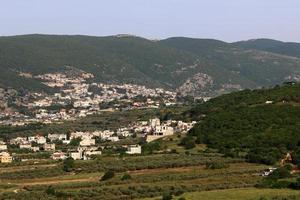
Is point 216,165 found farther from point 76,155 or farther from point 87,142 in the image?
point 87,142

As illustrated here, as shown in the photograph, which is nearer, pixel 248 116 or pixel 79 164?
pixel 79 164

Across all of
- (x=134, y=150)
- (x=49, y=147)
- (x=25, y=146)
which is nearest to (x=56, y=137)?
(x=25, y=146)

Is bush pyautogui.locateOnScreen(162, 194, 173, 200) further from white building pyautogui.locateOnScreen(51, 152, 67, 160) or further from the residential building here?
the residential building

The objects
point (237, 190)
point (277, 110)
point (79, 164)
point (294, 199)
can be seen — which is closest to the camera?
point (294, 199)

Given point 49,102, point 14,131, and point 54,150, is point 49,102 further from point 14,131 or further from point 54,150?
point 54,150

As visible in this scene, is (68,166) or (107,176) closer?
(107,176)

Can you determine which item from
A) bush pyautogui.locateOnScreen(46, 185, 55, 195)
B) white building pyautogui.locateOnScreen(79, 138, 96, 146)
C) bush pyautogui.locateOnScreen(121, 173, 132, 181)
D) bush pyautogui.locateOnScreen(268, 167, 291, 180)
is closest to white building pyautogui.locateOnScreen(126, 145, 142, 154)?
white building pyautogui.locateOnScreen(79, 138, 96, 146)

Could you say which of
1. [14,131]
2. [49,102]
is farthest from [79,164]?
[49,102]
